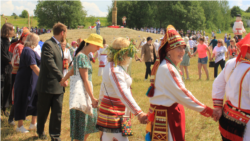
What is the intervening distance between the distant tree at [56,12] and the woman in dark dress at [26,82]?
2736 inches

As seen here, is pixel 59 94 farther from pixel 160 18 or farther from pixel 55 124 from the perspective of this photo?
pixel 160 18

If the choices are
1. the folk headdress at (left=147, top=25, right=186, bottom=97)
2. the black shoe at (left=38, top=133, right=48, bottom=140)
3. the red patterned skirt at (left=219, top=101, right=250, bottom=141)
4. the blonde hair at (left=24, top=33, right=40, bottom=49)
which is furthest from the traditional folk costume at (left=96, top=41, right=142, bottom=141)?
the blonde hair at (left=24, top=33, right=40, bottom=49)

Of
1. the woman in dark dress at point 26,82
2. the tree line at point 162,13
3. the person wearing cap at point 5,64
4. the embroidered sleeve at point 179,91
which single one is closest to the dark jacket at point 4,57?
the person wearing cap at point 5,64

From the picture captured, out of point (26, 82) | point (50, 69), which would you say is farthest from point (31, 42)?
point (50, 69)

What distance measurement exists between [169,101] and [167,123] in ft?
0.85

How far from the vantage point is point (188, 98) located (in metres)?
2.58

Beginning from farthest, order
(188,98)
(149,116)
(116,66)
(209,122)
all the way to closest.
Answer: (209,122), (116,66), (149,116), (188,98)

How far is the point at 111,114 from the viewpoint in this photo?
3.07 m

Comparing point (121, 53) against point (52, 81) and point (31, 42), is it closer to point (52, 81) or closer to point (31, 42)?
point (52, 81)

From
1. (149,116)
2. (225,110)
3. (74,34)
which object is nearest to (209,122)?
(225,110)

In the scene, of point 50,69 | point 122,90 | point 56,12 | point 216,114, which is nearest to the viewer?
point 216,114

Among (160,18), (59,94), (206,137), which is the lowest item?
(206,137)

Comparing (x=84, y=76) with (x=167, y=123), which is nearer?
(x=167, y=123)

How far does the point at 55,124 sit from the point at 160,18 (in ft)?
231
